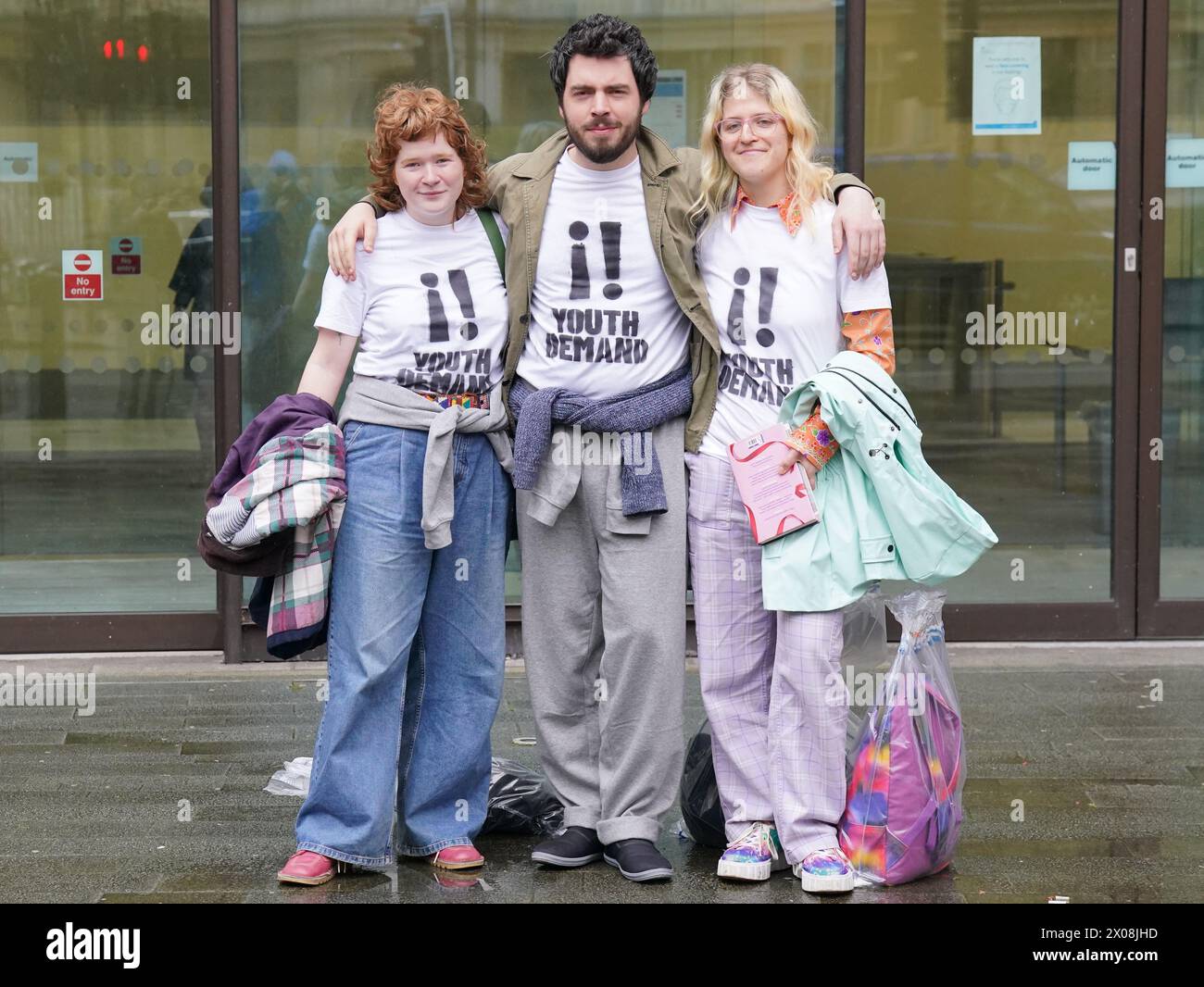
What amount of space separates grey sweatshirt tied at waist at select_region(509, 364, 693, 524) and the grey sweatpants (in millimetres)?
44

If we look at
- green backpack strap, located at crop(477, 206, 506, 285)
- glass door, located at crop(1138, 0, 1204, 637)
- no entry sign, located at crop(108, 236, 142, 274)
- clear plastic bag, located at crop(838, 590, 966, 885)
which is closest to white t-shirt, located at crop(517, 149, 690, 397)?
green backpack strap, located at crop(477, 206, 506, 285)

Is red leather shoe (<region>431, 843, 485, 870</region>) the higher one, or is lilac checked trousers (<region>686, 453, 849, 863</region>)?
lilac checked trousers (<region>686, 453, 849, 863</region>)

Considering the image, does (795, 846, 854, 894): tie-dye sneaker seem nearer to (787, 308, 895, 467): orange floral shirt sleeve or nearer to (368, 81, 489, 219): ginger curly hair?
(787, 308, 895, 467): orange floral shirt sleeve

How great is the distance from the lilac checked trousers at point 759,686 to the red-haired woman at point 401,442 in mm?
568

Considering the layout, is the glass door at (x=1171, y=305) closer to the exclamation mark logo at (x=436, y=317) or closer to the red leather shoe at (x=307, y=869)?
the exclamation mark logo at (x=436, y=317)

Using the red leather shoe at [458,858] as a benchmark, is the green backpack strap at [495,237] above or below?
above

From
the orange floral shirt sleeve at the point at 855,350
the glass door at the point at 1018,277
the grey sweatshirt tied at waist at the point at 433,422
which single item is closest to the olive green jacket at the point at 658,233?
the grey sweatshirt tied at waist at the point at 433,422

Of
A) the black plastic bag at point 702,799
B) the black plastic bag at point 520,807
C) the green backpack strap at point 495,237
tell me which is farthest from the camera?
the black plastic bag at point 520,807

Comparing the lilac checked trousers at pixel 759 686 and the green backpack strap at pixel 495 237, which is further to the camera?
the green backpack strap at pixel 495 237

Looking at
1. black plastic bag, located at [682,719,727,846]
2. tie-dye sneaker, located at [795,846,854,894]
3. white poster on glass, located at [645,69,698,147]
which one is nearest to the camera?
tie-dye sneaker, located at [795,846,854,894]

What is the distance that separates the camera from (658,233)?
4.43 m

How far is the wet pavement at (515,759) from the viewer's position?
4.44 m

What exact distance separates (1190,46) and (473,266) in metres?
4.29

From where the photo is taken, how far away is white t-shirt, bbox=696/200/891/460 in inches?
174
